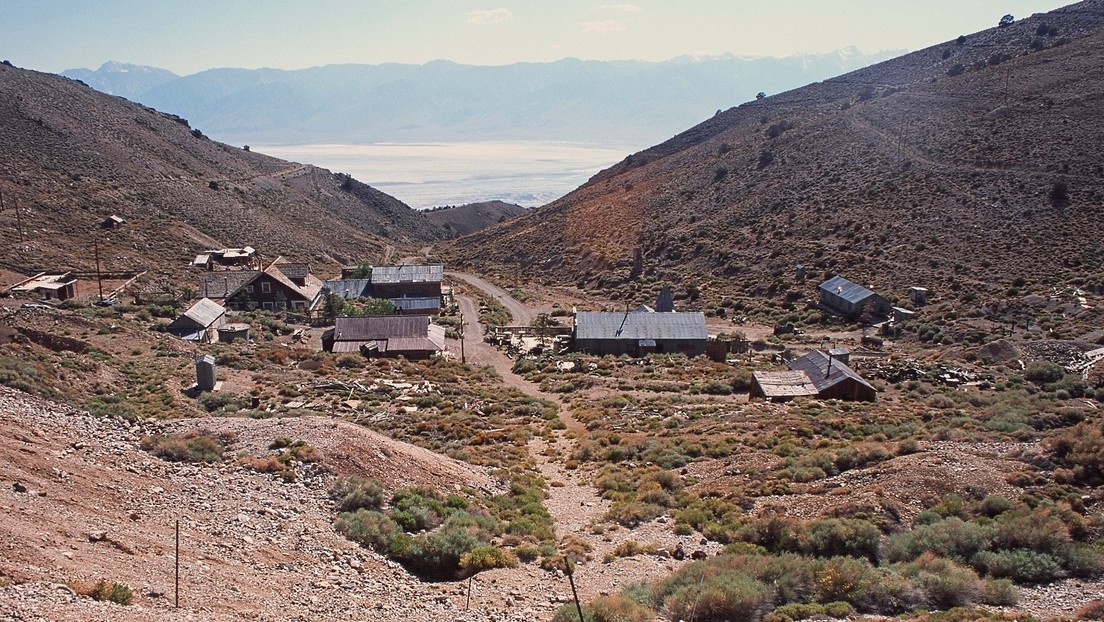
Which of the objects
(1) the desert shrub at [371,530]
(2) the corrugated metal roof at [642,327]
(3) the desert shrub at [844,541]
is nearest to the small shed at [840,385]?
(2) the corrugated metal roof at [642,327]

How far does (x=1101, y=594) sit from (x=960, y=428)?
10490 millimetres

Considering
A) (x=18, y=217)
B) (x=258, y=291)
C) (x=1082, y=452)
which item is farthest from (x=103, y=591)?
(x=18, y=217)

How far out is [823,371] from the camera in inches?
1125

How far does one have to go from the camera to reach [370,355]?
37.3 meters

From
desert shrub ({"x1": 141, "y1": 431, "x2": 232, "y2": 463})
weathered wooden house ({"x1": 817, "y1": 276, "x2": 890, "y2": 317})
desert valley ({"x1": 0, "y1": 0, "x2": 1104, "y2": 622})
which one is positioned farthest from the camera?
weathered wooden house ({"x1": 817, "y1": 276, "x2": 890, "y2": 317})

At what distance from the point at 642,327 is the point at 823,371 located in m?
15.1

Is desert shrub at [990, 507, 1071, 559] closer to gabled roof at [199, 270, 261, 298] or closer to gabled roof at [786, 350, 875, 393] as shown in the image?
gabled roof at [786, 350, 875, 393]

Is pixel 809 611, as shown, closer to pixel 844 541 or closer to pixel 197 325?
pixel 844 541

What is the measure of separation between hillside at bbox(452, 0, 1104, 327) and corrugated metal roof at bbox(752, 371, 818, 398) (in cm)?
2331

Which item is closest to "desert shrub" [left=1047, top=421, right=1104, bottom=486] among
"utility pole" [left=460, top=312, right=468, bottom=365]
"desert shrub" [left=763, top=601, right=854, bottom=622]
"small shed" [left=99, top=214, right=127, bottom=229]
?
"desert shrub" [left=763, top=601, right=854, bottom=622]

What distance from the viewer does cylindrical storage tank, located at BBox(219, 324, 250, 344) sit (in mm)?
39844

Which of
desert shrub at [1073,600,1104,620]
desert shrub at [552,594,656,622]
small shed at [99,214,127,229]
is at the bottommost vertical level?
desert shrub at [1073,600,1104,620]

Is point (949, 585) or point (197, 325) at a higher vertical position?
point (197, 325)

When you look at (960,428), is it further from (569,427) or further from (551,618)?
(551,618)
